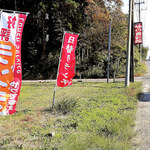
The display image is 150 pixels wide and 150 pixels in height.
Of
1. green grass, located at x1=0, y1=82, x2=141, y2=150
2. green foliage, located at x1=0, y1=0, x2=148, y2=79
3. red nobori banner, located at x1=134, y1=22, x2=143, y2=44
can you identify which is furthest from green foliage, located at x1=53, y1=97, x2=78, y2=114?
green foliage, located at x1=0, y1=0, x2=148, y2=79

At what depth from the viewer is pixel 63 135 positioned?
4996mm

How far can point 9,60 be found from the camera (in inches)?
196

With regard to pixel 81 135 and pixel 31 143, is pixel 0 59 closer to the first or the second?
pixel 31 143

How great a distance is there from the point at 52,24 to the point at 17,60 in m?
19.3

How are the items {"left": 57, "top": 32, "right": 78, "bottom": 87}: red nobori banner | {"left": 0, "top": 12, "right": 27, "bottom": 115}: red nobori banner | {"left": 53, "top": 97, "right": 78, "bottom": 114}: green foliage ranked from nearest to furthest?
{"left": 0, "top": 12, "right": 27, "bottom": 115}: red nobori banner < {"left": 53, "top": 97, "right": 78, "bottom": 114}: green foliage < {"left": 57, "top": 32, "right": 78, "bottom": 87}: red nobori banner

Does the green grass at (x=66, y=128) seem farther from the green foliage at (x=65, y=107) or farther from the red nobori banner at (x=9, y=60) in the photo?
the red nobori banner at (x=9, y=60)

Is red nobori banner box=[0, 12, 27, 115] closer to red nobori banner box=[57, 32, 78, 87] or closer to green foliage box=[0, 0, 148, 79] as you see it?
red nobori banner box=[57, 32, 78, 87]

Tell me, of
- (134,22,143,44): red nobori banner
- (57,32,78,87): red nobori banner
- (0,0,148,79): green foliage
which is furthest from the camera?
(0,0,148,79): green foliage

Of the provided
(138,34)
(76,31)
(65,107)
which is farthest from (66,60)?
(76,31)

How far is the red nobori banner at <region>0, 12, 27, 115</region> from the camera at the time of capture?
493cm

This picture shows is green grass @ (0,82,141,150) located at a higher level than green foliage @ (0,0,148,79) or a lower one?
lower

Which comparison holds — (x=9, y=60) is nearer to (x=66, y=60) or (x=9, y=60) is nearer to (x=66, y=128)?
(x=66, y=128)

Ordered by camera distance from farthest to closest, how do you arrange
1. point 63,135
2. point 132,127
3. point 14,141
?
point 132,127, point 63,135, point 14,141

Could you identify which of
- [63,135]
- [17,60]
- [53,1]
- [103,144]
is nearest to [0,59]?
[17,60]
